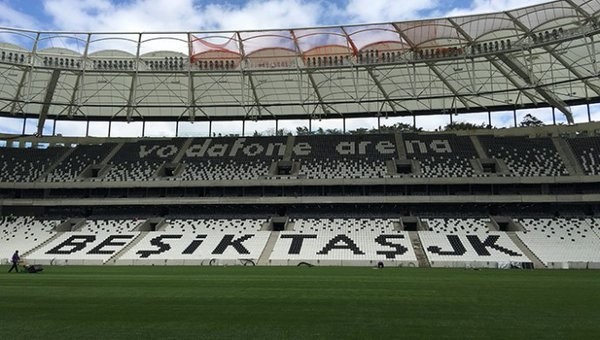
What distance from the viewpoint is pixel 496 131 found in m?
55.4

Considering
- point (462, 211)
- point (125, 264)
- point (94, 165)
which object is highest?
point (94, 165)

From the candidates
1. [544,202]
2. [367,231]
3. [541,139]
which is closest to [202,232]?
[367,231]

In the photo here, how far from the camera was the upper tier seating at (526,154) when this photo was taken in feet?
151

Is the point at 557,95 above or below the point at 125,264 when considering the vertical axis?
above

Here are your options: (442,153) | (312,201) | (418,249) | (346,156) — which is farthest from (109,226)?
(442,153)

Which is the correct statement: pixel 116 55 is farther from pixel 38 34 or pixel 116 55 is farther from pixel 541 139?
pixel 541 139

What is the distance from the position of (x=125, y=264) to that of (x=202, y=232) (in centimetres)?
852

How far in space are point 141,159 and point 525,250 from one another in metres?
38.8

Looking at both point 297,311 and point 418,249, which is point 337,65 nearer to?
point 418,249

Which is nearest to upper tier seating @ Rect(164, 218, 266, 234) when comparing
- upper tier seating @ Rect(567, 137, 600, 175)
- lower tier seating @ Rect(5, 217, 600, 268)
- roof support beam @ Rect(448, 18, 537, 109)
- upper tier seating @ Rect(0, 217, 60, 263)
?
lower tier seating @ Rect(5, 217, 600, 268)

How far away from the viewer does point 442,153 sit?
51.0 meters

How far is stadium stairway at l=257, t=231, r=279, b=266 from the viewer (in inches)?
1439

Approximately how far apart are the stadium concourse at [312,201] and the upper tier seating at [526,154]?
0.57ft

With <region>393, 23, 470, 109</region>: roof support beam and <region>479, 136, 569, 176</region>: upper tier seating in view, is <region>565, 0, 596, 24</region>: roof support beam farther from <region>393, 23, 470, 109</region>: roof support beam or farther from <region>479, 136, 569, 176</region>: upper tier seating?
<region>479, 136, 569, 176</region>: upper tier seating
